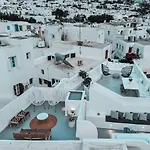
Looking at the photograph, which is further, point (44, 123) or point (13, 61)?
point (13, 61)

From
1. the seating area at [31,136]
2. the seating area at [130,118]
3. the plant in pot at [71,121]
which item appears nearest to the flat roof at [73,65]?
the seating area at [130,118]

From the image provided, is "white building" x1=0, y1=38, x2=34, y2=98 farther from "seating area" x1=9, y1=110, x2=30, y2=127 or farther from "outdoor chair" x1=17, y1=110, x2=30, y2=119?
"seating area" x1=9, y1=110, x2=30, y2=127

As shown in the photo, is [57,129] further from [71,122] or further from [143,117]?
[143,117]

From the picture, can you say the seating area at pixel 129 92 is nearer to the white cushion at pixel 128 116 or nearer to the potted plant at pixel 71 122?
the white cushion at pixel 128 116

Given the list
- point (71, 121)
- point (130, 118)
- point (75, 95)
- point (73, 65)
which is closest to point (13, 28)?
point (73, 65)

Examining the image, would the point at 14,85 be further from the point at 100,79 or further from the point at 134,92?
the point at 134,92

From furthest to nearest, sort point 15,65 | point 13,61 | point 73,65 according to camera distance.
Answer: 1. point 73,65
2. point 15,65
3. point 13,61
